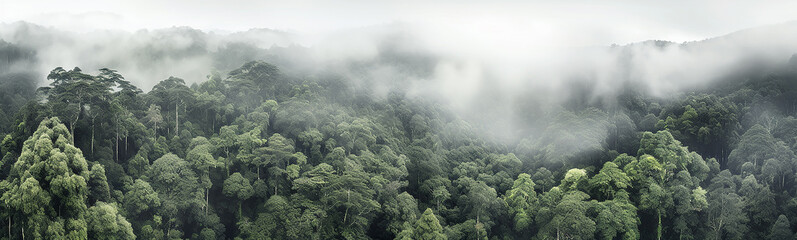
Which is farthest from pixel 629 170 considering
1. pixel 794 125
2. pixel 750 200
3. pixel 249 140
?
pixel 249 140

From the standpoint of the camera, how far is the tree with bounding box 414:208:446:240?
37531 millimetres

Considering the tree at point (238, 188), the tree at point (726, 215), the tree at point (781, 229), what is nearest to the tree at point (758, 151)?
the tree at point (726, 215)

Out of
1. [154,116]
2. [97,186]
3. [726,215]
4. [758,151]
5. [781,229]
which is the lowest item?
[781,229]

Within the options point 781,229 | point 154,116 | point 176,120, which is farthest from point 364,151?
point 781,229

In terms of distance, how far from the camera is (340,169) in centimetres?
4234

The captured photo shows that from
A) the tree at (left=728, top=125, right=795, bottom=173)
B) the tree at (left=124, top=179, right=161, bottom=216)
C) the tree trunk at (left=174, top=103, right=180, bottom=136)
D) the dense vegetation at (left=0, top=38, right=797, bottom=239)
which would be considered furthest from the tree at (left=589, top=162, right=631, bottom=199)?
the tree trunk at (left=174, top=103, right=180, bottom=136)

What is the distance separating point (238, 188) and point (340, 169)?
7.96 meters

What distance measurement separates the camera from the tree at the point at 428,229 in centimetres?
3753

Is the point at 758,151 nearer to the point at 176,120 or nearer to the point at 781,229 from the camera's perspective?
the point at 781,229

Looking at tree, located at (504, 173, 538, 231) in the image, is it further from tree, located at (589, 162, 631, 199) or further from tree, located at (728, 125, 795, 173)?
tree, located at (728, 125, 795, 173)

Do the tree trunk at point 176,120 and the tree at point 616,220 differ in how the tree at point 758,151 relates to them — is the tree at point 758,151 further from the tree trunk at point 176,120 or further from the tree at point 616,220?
the tree trunk at point 176,120

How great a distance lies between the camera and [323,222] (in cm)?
3738

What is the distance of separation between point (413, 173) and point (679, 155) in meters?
22.5

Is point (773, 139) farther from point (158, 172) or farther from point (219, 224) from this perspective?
point (158, 172)
